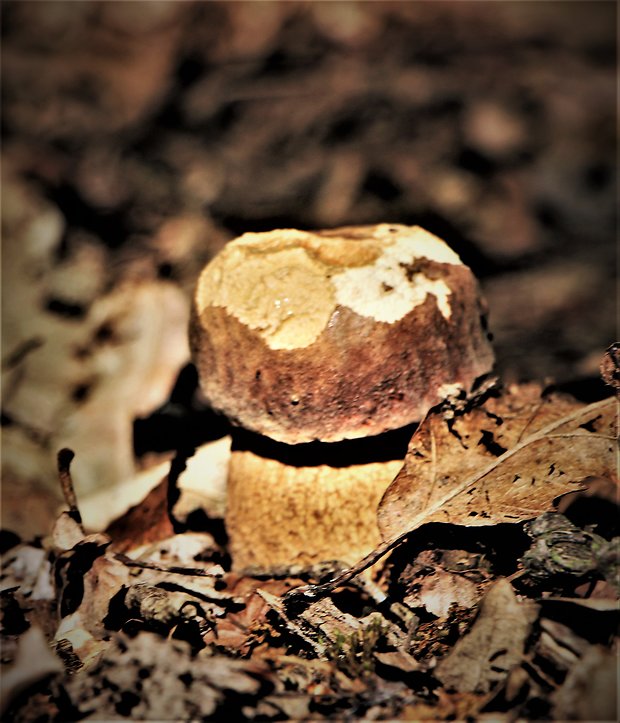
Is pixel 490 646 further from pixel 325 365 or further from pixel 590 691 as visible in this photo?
pixel 325 365

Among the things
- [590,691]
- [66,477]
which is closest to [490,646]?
[590,691]

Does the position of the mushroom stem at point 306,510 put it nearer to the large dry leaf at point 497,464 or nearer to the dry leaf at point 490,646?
the large dry leaf at point 497,464

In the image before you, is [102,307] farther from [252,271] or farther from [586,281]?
[586,281]

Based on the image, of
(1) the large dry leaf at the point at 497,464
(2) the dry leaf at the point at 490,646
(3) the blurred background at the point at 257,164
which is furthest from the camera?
(3) the blurred background at the point at 257,164

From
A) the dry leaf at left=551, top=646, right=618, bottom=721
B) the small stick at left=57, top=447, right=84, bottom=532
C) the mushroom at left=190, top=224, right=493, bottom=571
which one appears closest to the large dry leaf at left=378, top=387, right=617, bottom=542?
the mushroom at left=190, top=224, right=493, bottom=571

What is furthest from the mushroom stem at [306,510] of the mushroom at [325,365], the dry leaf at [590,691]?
the dry leaf at [590,691]

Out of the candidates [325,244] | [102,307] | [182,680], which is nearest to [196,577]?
[182,680]

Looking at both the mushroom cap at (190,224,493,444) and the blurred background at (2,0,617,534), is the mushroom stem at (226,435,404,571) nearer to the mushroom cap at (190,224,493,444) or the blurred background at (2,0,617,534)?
the mushroom cap at (190,224,493,444)
